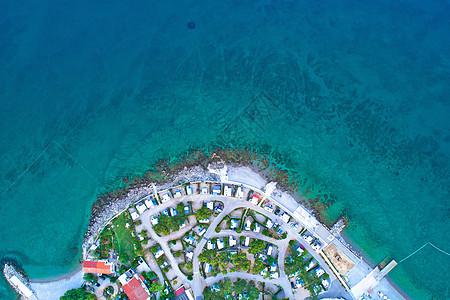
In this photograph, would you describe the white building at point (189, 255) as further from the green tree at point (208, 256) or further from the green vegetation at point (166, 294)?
the green vegetation at point (166, 294)

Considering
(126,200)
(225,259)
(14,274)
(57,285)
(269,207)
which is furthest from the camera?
(126,200)

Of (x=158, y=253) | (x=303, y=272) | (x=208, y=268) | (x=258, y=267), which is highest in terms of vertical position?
(x=158, y=253)

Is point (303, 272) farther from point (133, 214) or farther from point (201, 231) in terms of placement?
point (133, 214)

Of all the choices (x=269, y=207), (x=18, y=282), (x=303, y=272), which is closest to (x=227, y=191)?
(x=269, y=207)

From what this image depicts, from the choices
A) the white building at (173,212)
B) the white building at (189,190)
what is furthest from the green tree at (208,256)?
the white building at (189,190)

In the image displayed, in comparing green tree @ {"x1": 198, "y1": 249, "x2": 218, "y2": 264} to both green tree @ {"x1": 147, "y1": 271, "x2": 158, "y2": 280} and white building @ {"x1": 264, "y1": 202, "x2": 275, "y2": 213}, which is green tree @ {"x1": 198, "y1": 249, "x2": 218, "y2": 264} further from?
white building @ {"x1": 264, "y1": 202, "x2": 275, "y2": 213}

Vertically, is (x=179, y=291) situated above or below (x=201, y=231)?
below

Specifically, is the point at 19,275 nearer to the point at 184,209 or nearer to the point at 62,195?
the point at 62,195
